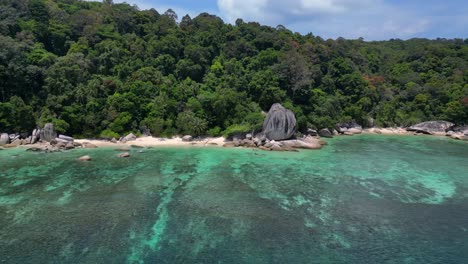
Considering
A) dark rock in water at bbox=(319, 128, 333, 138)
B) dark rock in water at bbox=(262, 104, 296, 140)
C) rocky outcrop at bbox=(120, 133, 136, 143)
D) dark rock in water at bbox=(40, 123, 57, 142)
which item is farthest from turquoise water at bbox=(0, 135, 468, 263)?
dark rock in water at bbox=(319, 128, 333, 138)

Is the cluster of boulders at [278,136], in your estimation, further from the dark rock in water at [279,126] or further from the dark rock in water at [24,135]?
the dark rock in water at [24,135]

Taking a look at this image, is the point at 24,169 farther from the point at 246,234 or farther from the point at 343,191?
the point at 343,191

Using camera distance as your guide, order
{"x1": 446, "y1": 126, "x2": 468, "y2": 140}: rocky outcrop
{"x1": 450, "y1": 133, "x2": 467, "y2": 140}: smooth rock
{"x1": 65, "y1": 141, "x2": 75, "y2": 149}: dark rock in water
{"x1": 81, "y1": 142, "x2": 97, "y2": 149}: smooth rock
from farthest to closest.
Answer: {"x1": 446, "y1": 126, "x2": 468, "y2": 140}: rocky outcrop < {"x1": 450, "y1": 133, "x2": 467, "y2": 140}: smooth rock < {"x1": 81, "y1": 142, "x2": 97, "y2": 149}: smooth rock < {"x1": 65, "y1": 141, "x2": 75, "y2": 149}: dark rock in water

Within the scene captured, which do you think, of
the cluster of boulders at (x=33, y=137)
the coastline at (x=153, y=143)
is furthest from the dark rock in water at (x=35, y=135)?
the coastline at (x=153, y=143)

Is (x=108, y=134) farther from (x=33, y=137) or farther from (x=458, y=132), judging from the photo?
(x=458, y=132)

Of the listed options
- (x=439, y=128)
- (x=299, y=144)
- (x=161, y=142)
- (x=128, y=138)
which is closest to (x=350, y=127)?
(x=439, y=128)

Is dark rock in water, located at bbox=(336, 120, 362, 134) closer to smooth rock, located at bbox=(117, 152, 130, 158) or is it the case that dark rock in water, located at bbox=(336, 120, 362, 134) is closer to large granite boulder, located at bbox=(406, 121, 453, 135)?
large granite boulder, located at bbox=(406, 121, 453, 135)
